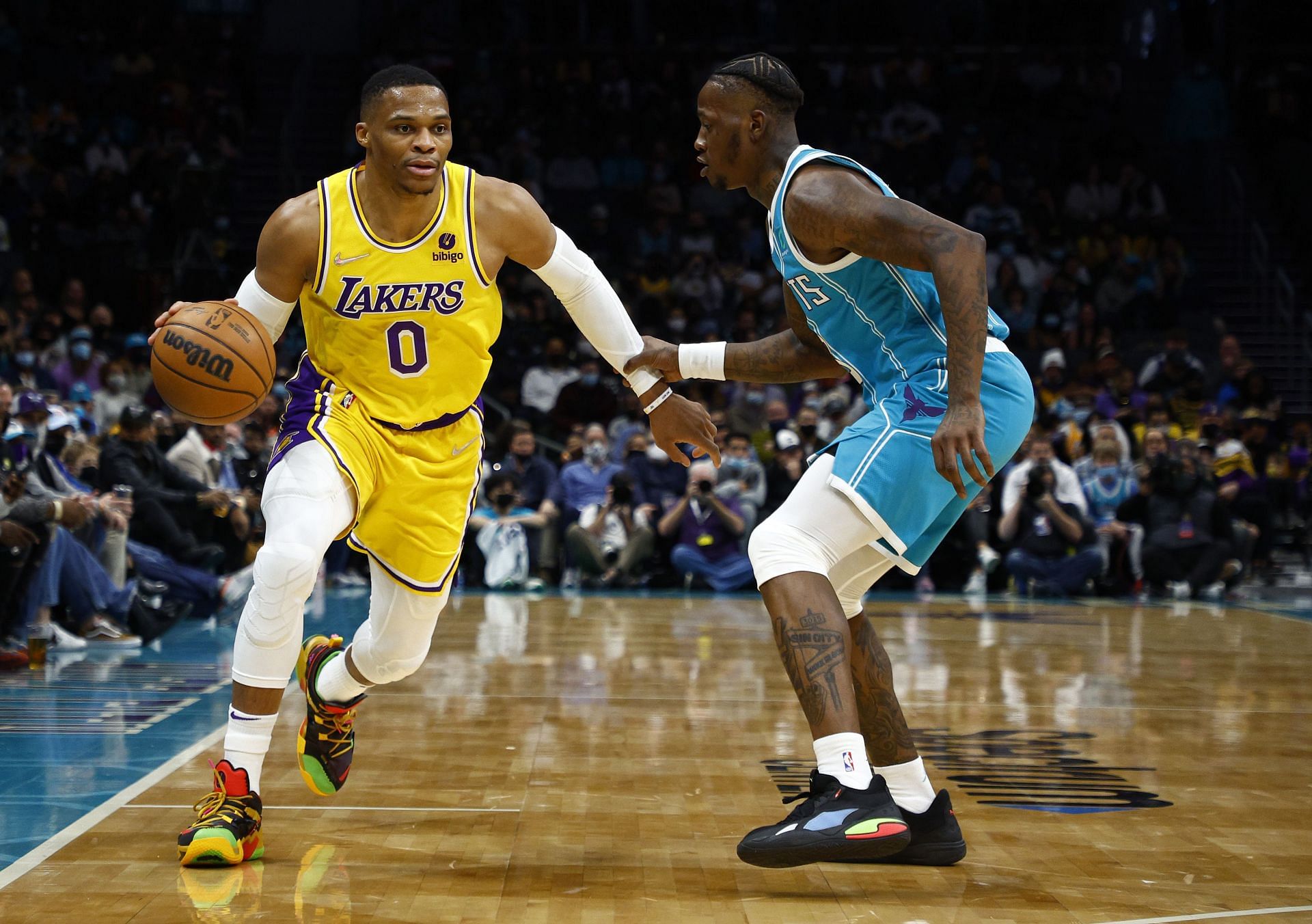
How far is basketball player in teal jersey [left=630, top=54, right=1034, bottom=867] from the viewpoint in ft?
11.2

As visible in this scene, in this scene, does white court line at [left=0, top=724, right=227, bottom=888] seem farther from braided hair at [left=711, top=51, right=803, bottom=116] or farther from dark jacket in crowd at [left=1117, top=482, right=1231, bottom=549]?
dark jacket in crowd at [left=1117, top=482, right=1231, bottom=549]

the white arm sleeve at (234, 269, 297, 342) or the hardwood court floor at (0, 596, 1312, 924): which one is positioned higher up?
the white arm sleeve at (234, 269, 297, 342)

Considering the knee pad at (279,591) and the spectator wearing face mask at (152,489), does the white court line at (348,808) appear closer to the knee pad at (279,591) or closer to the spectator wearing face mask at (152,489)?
the knee pad at (279,591)

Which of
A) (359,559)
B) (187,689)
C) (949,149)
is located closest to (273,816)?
(187,689)

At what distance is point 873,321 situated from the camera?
12.5 feet

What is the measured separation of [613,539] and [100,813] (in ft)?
29.8

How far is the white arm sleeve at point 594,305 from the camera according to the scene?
4.43 metres

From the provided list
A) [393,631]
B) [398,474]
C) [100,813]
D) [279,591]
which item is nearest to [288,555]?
[279,591]

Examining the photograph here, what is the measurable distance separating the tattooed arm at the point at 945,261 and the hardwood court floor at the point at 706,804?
1066 millimetres

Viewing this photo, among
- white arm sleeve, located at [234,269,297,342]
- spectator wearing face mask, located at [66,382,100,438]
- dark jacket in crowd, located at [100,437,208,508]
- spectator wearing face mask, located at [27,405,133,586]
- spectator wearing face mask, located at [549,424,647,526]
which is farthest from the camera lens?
spectator wearing face mask, located at [549,424,647,526]

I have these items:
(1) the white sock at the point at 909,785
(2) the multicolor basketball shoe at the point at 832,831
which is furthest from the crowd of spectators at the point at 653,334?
(2) the multicolor basketball shoe at the point at 832,831

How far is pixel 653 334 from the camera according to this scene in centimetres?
1688

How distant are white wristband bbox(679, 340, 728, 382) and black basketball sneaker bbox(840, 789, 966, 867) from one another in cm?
143

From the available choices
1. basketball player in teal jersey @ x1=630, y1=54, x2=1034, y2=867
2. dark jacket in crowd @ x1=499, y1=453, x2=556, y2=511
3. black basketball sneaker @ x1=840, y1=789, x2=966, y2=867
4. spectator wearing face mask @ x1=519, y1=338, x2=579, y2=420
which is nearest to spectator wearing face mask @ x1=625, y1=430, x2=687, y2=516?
dark jacket in crowd @ x1=499, y1=453, x2=556, y2=511
